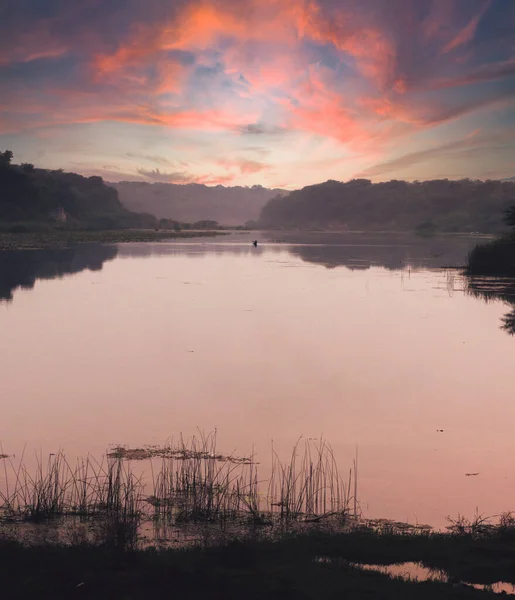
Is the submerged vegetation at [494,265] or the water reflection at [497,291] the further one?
the submerged vegetation at [494,265]

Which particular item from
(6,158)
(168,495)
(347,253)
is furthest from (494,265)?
(6,158)

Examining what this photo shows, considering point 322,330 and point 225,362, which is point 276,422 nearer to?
point 225,362

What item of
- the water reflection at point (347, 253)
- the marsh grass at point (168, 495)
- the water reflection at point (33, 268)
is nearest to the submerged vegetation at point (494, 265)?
the water reflection at point (347, 253)

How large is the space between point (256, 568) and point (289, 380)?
43.0 feet

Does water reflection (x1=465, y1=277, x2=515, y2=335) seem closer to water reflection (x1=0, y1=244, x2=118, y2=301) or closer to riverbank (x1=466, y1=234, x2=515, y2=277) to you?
riverbank (x1=466, y1=234, x2=515, y2=277)

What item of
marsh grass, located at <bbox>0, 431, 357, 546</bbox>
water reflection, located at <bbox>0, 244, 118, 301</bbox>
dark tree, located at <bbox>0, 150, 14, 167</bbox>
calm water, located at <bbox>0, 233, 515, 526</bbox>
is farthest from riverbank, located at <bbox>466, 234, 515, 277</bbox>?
dark tree, located at <bbox>0, 150, 14, 167</bbox>

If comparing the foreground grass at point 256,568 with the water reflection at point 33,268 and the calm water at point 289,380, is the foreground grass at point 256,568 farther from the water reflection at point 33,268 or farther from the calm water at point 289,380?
the water reflection at point 33,268

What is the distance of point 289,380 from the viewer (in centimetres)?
2211

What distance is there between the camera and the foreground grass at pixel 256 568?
833cm

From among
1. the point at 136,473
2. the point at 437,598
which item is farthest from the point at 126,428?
the point at 437,598

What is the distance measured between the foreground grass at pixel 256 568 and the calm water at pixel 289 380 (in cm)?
176

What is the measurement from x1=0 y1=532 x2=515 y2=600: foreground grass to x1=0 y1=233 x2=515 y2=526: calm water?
5.77 ft

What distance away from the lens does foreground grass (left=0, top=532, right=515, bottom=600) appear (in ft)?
27.3

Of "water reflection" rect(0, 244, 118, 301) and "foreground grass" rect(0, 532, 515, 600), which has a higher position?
"water reflection" rect(0, 244, 118, 301)
